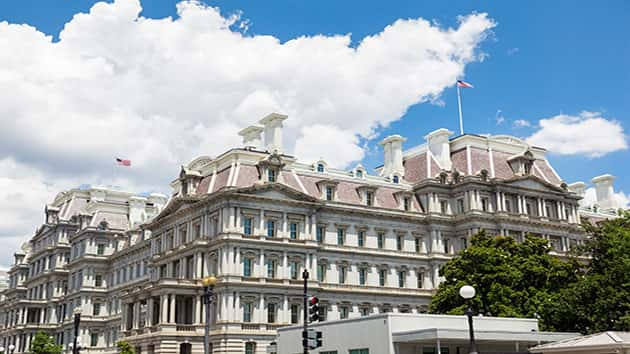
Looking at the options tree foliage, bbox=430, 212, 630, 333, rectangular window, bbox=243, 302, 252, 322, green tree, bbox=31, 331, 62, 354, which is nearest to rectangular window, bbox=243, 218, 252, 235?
rectangular window, bbox=243, 302, 252, 322

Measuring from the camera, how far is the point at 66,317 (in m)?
95.3

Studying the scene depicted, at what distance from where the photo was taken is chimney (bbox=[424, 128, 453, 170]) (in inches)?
3076

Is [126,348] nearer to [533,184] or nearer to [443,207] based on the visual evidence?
[443,207]

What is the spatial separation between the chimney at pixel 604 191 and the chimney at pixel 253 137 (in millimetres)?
52409

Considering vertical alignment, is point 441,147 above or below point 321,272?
above

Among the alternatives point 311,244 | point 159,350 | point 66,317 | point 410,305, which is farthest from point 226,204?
point 66,317

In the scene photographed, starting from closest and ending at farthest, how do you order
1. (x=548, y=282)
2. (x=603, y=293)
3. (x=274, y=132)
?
(x=603, y=293) < (x=548, y=282) < (x=274, y=132)

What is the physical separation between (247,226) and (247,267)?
3.66m

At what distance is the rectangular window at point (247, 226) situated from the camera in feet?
207

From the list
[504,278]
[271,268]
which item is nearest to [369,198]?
[271,268]

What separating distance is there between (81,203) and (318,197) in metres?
47.7

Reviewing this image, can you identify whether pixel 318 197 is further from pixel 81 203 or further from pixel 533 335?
pixel 81 203

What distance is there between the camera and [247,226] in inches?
2498

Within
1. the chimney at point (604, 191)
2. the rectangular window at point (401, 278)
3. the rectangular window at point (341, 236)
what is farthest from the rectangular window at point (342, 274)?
the chimney at point (604, 191)
